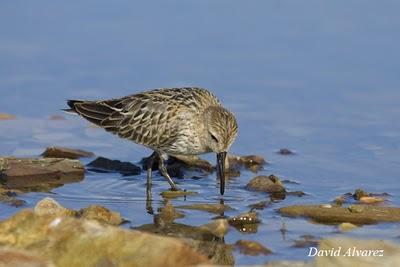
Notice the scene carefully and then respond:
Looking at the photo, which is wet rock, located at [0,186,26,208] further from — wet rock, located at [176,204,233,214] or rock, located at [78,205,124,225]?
wet rock, located at [176,204,233,214]

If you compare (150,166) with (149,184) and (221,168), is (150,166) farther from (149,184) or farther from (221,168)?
(221,168)

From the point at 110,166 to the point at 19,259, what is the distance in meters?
5.17

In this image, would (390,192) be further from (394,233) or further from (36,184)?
(36,184)

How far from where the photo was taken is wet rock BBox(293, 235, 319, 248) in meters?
10.2

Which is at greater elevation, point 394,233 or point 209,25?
point 209,25

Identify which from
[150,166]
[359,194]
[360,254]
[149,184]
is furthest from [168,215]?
[360,254]

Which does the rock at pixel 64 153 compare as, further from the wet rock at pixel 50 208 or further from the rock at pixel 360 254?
the rock at pixel 360 254

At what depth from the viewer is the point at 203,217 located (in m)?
11.2

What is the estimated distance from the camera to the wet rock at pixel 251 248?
391 inches

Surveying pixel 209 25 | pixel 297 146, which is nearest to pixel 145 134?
pixel 297 146

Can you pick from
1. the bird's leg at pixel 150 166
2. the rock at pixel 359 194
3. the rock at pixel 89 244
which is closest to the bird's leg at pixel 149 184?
the bird's leg at pixel 150 166

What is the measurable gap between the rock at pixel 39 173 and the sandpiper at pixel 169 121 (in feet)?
2.23

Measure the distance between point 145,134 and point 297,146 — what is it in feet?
6.77

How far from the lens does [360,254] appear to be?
29.1 feet
